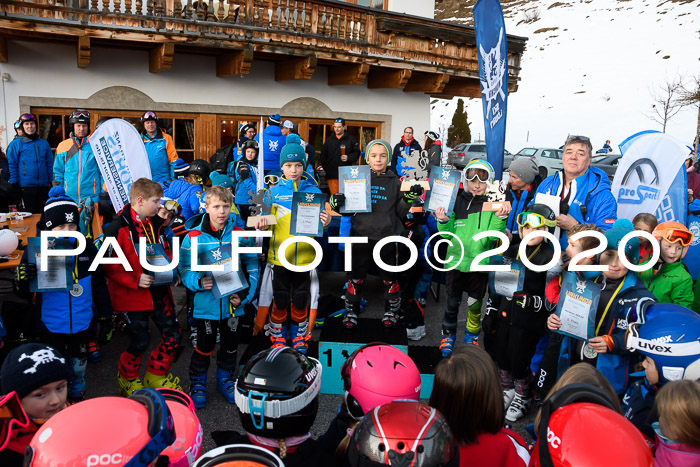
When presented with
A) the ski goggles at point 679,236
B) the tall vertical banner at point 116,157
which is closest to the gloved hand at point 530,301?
the ski goggles at point 679,236

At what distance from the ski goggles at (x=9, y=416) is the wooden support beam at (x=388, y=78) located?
10652 millimetres

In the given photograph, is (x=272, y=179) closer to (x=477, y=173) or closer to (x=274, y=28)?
(x=477, y=173)

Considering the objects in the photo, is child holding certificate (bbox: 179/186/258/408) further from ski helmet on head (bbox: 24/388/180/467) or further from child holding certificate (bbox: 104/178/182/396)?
ski helmet on head (bbox: 24/388/180/467)

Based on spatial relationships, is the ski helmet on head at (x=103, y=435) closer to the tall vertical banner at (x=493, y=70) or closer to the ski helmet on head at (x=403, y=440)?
the ski helmet on head at (x=403, y=440)

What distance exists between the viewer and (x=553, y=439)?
5.08 ft

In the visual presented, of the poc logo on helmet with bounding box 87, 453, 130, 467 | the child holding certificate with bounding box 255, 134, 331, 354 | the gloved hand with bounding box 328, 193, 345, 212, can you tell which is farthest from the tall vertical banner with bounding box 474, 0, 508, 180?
the poc logo on helmet with bounding box 87, 453, 130, 467

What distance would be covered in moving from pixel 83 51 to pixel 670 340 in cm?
914

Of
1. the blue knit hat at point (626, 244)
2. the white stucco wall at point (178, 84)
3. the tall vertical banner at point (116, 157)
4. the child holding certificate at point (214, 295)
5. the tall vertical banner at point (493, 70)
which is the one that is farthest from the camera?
the white stucco wall at point (178, 84)

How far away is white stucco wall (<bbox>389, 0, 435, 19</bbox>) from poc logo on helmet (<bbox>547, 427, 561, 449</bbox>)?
12.3m

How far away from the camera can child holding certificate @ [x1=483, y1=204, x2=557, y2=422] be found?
12.4 ft

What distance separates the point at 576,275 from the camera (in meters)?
3.33

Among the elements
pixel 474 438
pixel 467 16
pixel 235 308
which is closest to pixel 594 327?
pixel 474 438

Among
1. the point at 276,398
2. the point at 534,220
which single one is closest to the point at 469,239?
the point at 534,220

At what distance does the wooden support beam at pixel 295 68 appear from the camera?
10.1 meters
